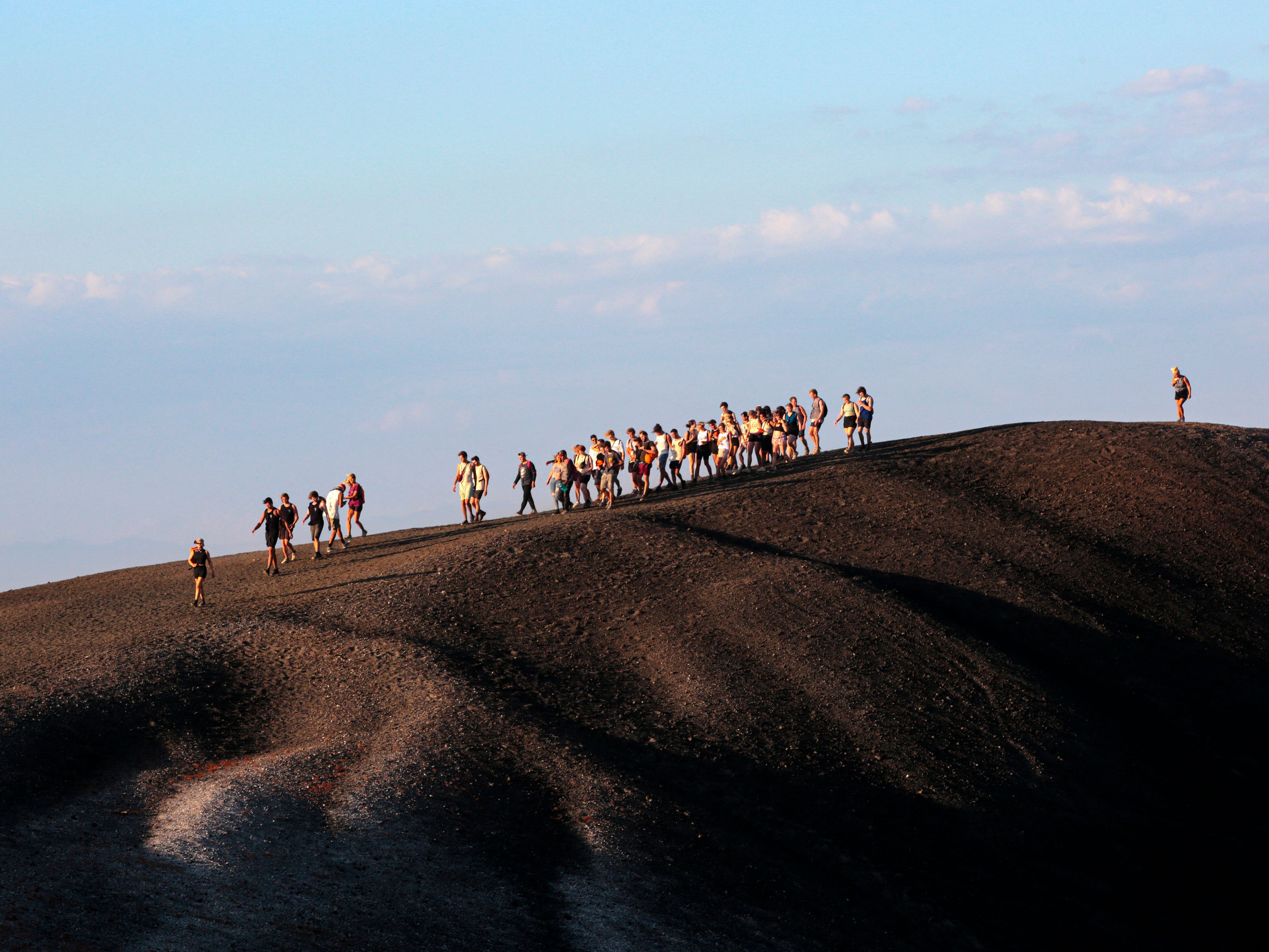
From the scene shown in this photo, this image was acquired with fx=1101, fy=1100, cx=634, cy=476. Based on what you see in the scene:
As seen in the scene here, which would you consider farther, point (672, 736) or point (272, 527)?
point (272, 527)

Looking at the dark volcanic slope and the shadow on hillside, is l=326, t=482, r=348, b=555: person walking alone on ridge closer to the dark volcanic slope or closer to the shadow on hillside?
the dark volcanic slope

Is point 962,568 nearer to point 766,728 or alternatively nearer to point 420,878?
point 766,728

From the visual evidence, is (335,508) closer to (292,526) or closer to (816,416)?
(292,526)

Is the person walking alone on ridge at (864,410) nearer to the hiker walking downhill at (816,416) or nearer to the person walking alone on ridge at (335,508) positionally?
the hiker walking downhill at (816,416)

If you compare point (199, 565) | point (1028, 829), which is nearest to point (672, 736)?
point (1028, 829)

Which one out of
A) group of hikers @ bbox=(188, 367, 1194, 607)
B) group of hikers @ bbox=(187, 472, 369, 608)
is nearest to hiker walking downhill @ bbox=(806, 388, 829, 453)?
group of hikers @ bbox=(188, 367, 1194, 607)

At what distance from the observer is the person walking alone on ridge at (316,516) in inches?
A: 1305

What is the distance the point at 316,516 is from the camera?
33375mm

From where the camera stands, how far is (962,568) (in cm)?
3008

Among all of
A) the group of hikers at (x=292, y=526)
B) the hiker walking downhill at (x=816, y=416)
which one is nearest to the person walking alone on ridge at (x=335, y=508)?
the group of hikers at (x=292, y=526)

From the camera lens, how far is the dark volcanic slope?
53.1 ft

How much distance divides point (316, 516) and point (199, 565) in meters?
5.44

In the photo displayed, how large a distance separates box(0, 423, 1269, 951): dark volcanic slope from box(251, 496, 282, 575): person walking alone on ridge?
91 cm

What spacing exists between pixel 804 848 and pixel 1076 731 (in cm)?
802
